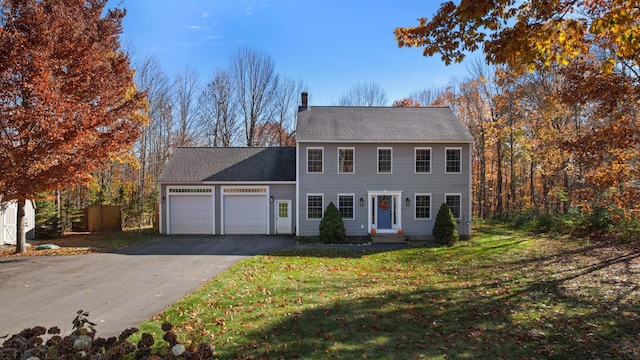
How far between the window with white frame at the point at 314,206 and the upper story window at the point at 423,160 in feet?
16.4

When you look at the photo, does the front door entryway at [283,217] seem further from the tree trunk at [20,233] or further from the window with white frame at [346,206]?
the tree trunk at [20,233]

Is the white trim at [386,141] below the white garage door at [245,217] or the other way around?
the other way around

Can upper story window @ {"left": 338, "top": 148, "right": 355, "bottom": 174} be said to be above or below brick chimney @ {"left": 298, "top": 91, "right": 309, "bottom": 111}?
below

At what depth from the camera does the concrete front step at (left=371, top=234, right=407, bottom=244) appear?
1723 cm

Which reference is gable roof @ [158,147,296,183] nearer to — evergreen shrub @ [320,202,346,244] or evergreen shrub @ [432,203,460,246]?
evergreen shrub @ [320,202,346,244]

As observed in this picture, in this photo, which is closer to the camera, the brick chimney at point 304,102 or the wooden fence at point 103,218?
the brick chimney at point 304,102

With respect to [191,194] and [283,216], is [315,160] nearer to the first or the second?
[283,216]

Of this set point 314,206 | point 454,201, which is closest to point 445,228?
point 454,201

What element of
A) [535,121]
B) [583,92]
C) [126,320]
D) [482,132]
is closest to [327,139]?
[583,92]

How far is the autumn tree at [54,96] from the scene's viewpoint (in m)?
9.71

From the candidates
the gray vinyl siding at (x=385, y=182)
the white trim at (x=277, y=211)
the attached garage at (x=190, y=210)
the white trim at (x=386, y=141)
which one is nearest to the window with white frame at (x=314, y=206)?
the gray vinyl siding at (x=385, y=182)

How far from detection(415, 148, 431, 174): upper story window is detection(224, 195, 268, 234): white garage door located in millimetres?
7934

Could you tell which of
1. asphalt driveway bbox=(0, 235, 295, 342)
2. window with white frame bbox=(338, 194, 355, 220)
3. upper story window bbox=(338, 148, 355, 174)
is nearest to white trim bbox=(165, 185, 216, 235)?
asphalt driveway bbox=(0, 235, 295, 342)

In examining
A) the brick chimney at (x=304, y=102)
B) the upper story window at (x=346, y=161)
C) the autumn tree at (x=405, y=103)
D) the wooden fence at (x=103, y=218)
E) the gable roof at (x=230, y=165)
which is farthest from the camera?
the autumn tree at (x=405, y=103)
